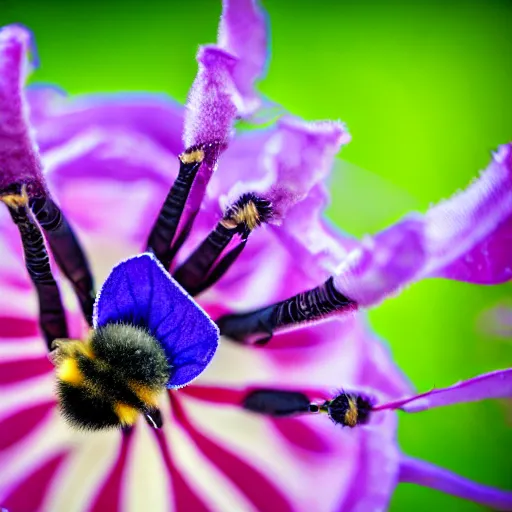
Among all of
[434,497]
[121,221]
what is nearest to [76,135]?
[121,221]

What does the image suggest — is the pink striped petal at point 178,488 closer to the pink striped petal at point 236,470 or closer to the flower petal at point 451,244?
the pink striped petal at point 236,470

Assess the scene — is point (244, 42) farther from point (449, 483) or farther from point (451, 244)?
point (449, 483)

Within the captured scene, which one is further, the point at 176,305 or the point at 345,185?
the point at 345,185

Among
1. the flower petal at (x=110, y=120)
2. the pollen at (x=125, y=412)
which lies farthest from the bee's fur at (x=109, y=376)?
the flower petal at (x=110, y=120)

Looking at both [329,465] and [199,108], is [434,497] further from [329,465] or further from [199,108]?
[199,108]

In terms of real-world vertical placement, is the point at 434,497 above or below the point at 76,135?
below

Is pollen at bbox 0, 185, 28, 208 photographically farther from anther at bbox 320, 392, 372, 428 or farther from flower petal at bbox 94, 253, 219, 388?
anther at bbox 320, 392, 372, 428

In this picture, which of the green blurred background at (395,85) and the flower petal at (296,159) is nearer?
the flower petal at (296,159)
